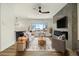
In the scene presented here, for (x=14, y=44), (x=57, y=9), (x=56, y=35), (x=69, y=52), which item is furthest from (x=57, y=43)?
(x=14, y=44)

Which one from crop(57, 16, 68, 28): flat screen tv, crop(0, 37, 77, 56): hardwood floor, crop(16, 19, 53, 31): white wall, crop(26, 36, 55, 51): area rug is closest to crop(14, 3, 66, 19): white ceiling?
crop(16, 19, 53, 31): white wall

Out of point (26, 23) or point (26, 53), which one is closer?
point (26, 53)

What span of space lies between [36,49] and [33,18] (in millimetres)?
734

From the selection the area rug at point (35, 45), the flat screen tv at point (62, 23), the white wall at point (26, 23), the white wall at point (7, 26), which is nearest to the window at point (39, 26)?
the white wall at point (26, 23)

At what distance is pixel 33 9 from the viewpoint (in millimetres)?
2826

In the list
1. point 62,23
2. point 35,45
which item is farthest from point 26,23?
point 62,23

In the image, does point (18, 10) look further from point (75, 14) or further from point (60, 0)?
point (75, 14)

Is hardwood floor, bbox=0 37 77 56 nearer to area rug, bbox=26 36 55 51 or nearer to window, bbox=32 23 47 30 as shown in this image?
area rug, bbox=26 36 55 51

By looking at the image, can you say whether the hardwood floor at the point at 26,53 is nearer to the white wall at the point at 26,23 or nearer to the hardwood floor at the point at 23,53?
the hardwood floor at the point at 23,53

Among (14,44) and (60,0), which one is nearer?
(60,0)

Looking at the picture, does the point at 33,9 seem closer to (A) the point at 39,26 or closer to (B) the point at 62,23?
(A) the point at 39,26

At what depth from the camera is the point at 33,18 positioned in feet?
9.48

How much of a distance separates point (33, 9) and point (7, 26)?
72 centimetres

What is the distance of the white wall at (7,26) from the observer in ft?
8.84
